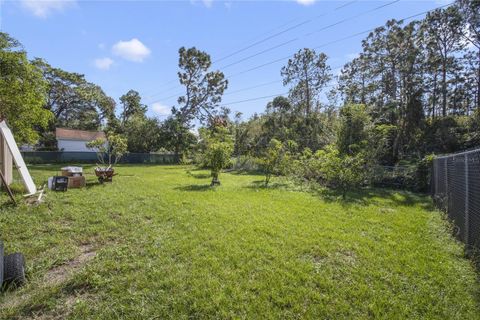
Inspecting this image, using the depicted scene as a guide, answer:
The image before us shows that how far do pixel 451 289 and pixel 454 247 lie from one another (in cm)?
154

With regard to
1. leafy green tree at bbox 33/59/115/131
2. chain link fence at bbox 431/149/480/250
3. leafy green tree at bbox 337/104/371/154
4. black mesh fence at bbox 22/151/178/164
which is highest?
leafy green tree at bbox 33/59/115/131

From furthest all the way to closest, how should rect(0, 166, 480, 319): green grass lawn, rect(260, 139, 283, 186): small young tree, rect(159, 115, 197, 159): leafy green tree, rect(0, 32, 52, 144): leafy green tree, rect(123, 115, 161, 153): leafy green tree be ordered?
1. rect(123, 115, 161, 153): leafy green tree
2. rect(159, 115, 197, 159): leafy green tree
3. rect(260, 139, 283, 186): small young tree
4. rect(0, 32, 52, 144): leafy green tree
5. rect(0, 166, 480, 319): green grass lawn

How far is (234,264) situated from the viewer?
3.17 m

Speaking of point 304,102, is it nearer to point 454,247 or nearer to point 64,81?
point 454,247

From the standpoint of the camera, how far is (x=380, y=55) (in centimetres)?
1936

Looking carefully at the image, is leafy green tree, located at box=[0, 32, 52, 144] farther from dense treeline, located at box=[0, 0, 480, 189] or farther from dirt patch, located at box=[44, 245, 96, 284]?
dirt patch, located at box=[44, 245, 96, 284]

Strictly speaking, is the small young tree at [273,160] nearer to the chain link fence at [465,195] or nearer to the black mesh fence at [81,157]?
the chain link fence at [465,195]

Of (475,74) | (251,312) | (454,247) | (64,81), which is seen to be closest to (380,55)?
(475,74)

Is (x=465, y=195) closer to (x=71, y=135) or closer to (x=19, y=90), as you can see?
(x=19, y=90)

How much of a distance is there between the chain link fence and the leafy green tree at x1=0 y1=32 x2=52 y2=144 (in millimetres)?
14010

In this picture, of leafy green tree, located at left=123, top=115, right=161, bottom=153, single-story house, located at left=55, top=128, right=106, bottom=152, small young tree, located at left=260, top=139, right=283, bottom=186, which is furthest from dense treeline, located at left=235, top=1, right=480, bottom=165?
single-story house, located at left=55, top=128, right=106, bottom=152

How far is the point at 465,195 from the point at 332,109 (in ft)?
61.2

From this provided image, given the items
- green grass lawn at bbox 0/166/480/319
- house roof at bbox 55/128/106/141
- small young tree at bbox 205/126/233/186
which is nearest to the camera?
green grass lawn at bbox 0/166/480/319

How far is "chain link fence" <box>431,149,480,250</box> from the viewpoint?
3543 mm
